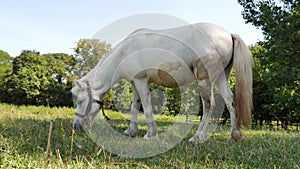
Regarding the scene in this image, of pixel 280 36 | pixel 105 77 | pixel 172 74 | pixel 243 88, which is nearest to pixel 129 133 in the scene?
pixel 105 77

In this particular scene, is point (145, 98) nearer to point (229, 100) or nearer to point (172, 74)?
point (172, 74)

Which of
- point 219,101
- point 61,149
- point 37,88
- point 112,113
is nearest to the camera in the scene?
point 61,149

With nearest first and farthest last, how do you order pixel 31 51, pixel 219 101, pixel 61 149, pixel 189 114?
pixel 61 149
pixel 219 101
pixel 189 114
pixel 31 51

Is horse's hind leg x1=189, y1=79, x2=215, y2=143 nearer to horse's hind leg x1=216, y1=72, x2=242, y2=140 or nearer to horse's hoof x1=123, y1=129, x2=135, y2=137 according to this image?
horse's hind leg x1=216, y1=72, x2=242, y2=140

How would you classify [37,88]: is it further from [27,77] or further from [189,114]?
[189,114]

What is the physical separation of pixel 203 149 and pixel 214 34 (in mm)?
2234

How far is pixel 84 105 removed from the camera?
17.3ft

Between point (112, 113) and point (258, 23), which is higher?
point (258, 23)

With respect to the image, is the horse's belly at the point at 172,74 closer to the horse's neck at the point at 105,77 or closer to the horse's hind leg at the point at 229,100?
the horse's hind leg at the point at 229,100

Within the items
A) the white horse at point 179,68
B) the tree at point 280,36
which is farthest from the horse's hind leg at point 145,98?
the tree at point 280,36

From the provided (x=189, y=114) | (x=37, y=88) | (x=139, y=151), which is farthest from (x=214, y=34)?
(x=37, y=88)

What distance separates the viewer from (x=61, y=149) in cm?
328

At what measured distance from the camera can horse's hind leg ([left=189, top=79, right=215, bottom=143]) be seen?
4824 millimetres

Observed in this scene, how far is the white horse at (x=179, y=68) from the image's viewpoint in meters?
4.96
